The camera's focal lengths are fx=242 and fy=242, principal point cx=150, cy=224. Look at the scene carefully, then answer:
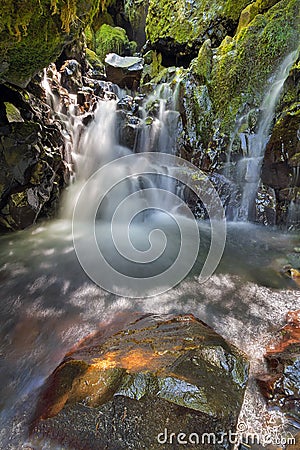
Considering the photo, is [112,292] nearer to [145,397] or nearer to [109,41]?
[145,397]

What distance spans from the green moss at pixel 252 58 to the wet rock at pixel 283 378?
297 inches

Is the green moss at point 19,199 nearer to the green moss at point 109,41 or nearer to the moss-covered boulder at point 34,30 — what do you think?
the moss-covered boulder at point 34,30

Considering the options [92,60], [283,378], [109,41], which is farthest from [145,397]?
[109,41]

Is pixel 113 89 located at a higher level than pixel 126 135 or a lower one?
higher

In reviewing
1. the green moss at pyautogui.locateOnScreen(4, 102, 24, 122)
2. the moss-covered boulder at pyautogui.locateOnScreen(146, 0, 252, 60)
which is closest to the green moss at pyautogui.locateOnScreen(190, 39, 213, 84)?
the moss-covered boulder at pyautogui.locateOnScreen(146, 0, 252, 60)

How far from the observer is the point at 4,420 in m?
1.77

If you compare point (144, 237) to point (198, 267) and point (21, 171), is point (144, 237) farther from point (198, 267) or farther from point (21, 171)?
point (21, 171)

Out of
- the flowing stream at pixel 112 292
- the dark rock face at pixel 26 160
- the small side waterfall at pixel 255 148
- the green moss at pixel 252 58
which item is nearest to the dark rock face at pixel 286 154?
the small side waterfall at pixel 255 148

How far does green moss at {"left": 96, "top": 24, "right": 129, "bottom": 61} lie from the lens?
55.4 ft

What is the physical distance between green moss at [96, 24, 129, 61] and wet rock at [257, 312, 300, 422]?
1924 centimetres

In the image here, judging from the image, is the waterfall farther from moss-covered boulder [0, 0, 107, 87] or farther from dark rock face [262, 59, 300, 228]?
moss-covered boulder [0, 0, 107, 87]

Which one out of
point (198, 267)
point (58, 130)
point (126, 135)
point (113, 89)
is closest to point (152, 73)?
point (113, 89)

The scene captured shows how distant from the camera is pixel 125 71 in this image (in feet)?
49.0

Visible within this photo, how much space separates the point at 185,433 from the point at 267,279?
334 centimetres
